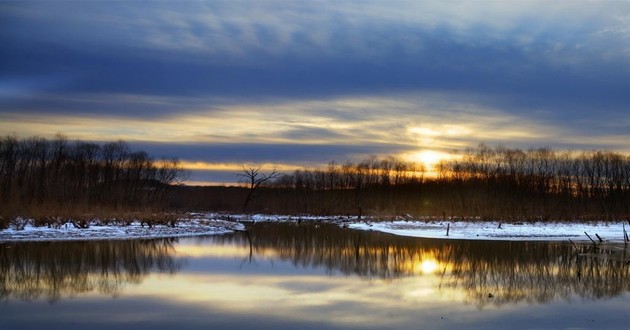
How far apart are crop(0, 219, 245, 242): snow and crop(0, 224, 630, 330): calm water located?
5.28 m

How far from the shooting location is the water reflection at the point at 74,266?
1521 cm

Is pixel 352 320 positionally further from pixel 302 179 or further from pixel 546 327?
pixel 302 179

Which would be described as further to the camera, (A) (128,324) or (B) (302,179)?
(B) (302,179)

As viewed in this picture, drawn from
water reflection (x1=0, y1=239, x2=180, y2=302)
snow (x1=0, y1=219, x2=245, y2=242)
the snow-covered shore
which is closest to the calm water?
water reflection (x1=0, y1=239, x2=180, y2=302)

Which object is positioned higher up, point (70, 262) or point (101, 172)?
point (101, 172)

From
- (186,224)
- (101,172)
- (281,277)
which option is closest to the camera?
(281,277)

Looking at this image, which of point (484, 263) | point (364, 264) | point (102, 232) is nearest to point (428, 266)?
point (364, 264)

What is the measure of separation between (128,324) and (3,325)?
2.22m

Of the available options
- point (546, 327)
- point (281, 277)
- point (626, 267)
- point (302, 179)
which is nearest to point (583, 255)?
point (626, 267)

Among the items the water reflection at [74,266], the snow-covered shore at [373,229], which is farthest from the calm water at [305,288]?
the snow-covered shore at [373,229]

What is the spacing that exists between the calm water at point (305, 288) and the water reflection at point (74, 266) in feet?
0.13

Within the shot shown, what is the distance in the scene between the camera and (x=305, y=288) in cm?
1598

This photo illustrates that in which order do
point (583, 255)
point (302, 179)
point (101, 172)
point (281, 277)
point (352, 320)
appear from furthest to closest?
point (302, 179) → point (101, 172) → point (583, 255) → point (281, 277) → point (352, 320)

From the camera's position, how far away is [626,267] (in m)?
21.9
